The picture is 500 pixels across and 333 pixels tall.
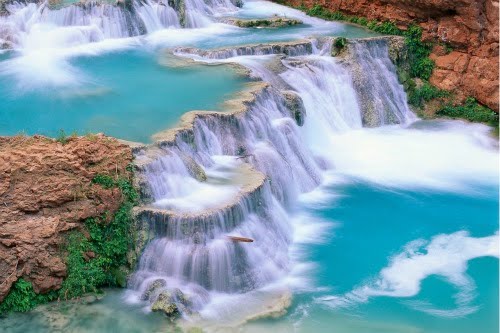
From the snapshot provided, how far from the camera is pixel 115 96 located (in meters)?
11.8

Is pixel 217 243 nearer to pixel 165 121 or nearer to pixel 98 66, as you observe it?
pixel 165 121

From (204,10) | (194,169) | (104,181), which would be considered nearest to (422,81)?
(204,10)

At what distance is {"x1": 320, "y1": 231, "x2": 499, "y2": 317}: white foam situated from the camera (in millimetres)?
8469

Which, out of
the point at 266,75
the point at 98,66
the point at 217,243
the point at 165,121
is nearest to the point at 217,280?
the point at 217,243

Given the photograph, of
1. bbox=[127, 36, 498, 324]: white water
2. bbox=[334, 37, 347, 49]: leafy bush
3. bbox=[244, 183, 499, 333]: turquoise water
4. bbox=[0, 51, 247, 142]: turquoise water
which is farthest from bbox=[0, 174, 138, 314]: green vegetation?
bbox=[334, 37, 347, 49]: leafy bush

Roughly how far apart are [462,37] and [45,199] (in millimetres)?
10589

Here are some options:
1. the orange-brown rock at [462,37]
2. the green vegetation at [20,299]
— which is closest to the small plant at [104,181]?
the green vegetation at [20,299]

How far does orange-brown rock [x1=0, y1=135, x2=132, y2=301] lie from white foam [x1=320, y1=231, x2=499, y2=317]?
324 centimetres

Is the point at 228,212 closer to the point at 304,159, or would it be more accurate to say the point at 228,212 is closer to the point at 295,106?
the point at 304,159

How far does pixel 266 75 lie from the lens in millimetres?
12906

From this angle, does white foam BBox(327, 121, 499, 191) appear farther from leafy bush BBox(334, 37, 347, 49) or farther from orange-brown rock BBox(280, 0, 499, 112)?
leafy bush BBox(334, 37, 347, 49)

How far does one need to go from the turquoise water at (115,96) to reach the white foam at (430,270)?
3.91m

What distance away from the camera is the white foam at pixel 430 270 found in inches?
333

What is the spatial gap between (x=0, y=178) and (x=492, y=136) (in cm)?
1018
